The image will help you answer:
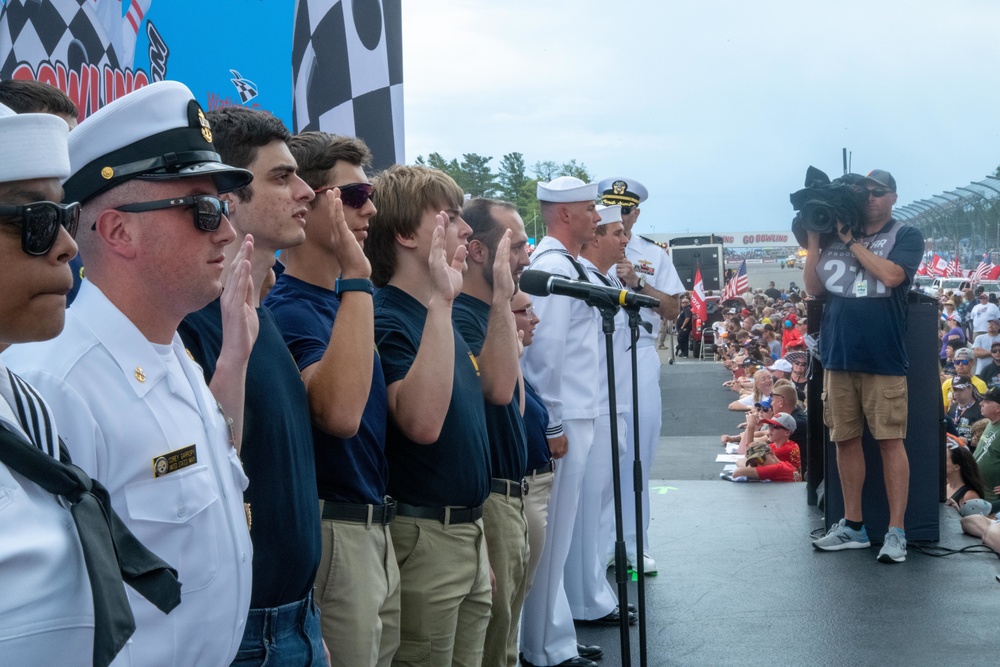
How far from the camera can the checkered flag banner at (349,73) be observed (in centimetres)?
408

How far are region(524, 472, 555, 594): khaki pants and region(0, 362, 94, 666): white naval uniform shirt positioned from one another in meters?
2.72

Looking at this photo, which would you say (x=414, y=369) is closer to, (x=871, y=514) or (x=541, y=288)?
(x=541, y=288)

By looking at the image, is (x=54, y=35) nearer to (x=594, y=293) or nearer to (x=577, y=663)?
(x=594, y=293)

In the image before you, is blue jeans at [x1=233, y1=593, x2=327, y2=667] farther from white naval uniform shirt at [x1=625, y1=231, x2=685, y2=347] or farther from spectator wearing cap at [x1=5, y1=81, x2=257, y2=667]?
white naval uniform shirt at [x1=625, y1=231, x2=685, y2=347]

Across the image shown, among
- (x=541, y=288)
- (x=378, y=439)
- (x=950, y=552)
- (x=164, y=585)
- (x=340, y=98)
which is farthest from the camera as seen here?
(x=950, y=552)

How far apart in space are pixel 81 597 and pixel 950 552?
582 cm

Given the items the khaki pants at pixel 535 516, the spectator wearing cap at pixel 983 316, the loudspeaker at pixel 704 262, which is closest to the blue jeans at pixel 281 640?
the khaki pants at pixel 535 516

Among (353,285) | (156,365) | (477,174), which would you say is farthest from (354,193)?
(477,174)

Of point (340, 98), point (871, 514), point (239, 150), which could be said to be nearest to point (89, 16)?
point (239, 150)

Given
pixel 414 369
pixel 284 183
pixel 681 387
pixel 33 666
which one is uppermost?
pixel 284 183

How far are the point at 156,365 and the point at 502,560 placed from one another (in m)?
1.92

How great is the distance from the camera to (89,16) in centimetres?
295

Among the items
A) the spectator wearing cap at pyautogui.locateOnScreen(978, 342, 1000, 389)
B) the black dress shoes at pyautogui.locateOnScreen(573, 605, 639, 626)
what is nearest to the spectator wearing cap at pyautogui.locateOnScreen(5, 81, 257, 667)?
the black dress shoes at pyautogui.locateOnScreen(573, 605, 639, 626)

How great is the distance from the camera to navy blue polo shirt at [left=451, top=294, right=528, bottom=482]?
336cm
